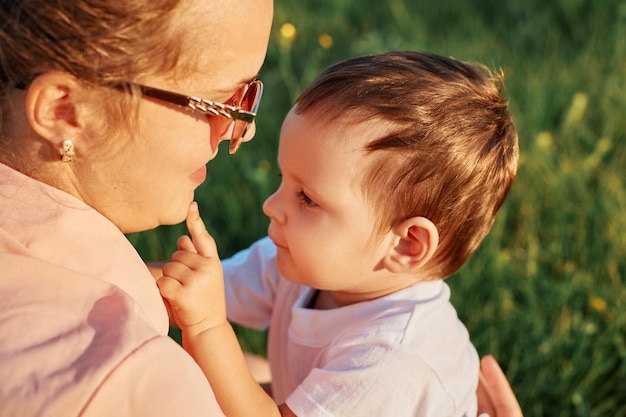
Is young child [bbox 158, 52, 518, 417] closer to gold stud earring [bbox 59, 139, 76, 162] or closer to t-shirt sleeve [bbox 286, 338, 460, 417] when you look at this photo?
t-shirt sleeve [bbox 286, 338, 460, 417]

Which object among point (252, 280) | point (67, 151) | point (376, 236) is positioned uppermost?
point (67, 151)

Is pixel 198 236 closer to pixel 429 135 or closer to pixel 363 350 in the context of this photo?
pixel 363 350

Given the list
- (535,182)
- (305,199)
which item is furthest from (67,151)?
(535,182)

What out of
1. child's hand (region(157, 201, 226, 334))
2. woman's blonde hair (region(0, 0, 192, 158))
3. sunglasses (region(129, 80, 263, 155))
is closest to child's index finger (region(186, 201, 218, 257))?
child's hand (region(157, 201, 226, 334))

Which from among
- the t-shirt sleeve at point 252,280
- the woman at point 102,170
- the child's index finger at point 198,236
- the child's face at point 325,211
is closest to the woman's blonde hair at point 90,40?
the woman at point 102,170

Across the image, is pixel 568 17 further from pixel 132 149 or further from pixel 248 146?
pixel 132 149

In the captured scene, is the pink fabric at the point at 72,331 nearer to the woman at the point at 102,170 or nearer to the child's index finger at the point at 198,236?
the woman at the point at 102,170

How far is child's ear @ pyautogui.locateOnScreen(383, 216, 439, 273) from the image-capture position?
202cm

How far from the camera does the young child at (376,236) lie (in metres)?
1.87

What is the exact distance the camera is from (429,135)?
78.3 inches

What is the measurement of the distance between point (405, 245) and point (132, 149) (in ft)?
2.43

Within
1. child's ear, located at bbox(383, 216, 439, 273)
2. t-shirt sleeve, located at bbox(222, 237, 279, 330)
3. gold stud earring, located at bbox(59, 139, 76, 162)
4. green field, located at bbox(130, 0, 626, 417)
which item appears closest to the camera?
gold stud earring, located at bbox(59, 139, 76, 162)

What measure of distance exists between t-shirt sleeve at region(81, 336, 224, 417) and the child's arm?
1.28ft

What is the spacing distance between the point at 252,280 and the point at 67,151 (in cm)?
93
